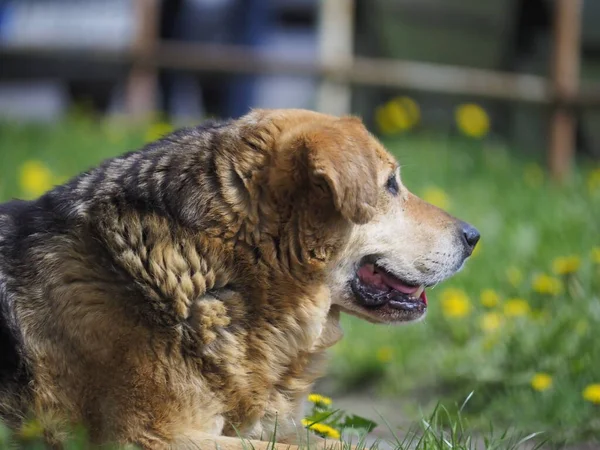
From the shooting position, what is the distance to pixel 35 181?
21.2 ft

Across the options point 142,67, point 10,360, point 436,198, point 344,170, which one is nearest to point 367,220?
point 344,170

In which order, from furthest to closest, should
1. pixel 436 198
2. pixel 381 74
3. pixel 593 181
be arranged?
1. pixel 381 74
2. pixel 593 181
3. pixel 436 198

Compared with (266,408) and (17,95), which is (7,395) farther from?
(17,95)

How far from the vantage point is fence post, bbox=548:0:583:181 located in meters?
8.58

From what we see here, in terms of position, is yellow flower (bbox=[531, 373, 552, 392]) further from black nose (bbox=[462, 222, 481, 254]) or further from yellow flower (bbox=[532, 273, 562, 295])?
yellow flower (bbox=[532, 273, 562, 295])

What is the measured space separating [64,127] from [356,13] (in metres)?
4.87

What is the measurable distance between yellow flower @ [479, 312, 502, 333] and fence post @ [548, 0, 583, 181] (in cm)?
359

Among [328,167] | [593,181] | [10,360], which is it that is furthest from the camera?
[593,181]

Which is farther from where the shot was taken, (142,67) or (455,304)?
(142,67)

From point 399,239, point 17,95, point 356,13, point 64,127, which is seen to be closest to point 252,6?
point 356,13

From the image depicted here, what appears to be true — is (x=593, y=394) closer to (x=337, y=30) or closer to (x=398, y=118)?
(x=398, y=118)

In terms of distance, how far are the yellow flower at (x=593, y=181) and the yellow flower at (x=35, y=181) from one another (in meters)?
4.19

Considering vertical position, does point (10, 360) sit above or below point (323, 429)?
above

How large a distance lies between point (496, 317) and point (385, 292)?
1671mm
